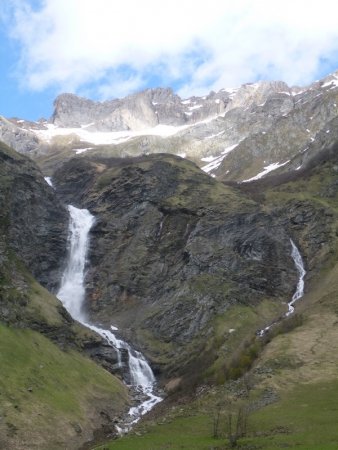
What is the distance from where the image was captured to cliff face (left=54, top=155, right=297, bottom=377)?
10300 centimetres

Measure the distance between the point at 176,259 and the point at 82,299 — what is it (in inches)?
939

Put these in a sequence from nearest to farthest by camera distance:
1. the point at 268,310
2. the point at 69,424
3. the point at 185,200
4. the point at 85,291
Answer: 1. the point at 69,424
2. the point at 268,310
3. the point at 85,291
4. the point at 185,200

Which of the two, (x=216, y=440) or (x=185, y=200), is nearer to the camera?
(x=216, y=440)

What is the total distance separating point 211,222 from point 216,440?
91114 millimetres

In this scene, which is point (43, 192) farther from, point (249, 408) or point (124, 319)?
point (249, 408)

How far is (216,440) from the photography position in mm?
40719

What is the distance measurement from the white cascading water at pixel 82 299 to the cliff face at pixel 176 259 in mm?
2417

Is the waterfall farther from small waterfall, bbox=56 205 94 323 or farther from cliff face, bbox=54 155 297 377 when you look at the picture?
small waterfall, bbox=56 205 94 323

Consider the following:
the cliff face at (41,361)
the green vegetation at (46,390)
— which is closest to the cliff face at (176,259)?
the cliff face at (41,361)

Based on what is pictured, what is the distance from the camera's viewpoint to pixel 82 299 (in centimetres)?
11862

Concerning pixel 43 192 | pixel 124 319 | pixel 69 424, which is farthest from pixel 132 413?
pixel 43 192

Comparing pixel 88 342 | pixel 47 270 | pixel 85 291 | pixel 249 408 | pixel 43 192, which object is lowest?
pixel 249 408

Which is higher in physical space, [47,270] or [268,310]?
[47,270]

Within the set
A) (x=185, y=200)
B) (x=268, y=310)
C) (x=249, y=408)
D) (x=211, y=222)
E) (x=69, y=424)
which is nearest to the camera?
(x=249, y=408)
